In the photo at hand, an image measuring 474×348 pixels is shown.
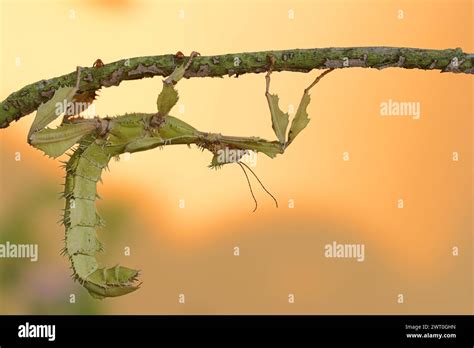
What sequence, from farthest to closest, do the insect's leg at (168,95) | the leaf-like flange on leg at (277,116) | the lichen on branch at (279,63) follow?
the leaf-like flange on leg at (277,116), the insect's leg at (168,95), the lichen on branch at (279,63)

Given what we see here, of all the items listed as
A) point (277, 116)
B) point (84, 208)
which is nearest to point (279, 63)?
point (277, 116)

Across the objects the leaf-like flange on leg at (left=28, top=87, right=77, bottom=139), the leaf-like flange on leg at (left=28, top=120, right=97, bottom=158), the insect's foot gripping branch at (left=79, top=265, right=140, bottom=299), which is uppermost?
the leaf-like flange on leg at (left=28, top=87, right=77, bottom=139)

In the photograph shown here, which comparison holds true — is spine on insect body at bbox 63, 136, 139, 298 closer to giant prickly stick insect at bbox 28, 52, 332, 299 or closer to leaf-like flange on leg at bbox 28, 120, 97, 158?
giant prickly stick insect at bbox 28, 52, 332, 299

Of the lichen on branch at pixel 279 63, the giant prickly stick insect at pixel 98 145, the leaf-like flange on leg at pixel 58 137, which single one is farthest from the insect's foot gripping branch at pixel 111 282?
the lichen on branch at pixel 279 63

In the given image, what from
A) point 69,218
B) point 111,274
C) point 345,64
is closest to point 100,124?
point 69,218

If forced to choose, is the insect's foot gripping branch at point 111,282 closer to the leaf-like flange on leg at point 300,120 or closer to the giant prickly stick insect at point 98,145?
the giant prickly stick insect at point 98,145

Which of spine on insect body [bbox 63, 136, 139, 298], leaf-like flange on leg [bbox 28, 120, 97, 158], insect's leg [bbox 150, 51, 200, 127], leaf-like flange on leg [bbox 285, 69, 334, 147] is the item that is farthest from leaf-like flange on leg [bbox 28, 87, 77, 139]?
leaf-like flange on leg [bbox 285, 69, 334, 147]

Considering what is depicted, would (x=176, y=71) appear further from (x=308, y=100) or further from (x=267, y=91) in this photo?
(x=308, y=100)

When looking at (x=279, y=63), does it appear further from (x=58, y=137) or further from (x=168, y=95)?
(x=58, y=137)
